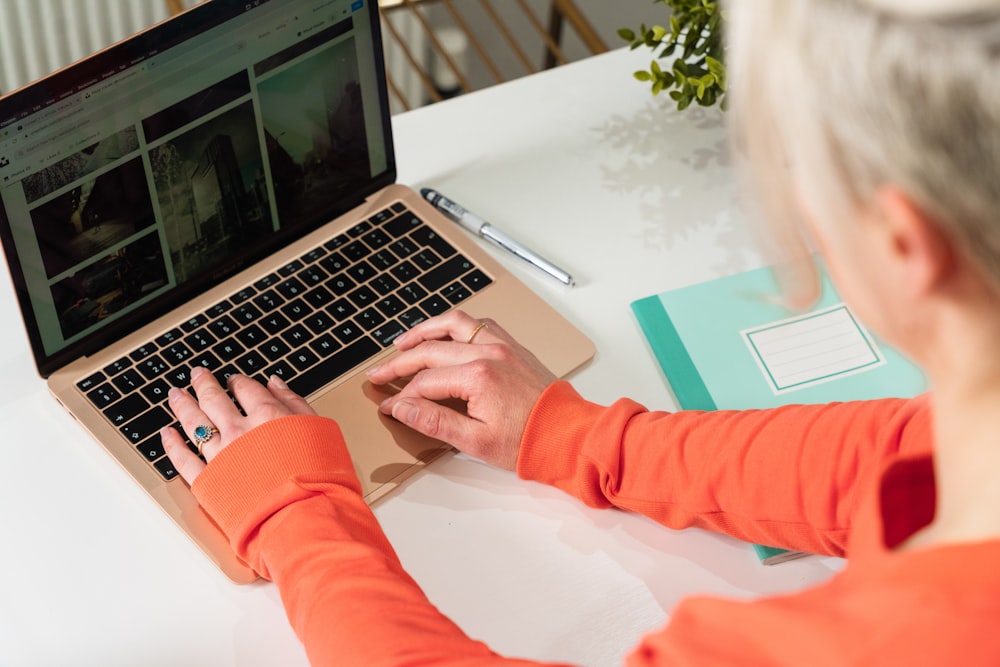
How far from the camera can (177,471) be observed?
901 mm

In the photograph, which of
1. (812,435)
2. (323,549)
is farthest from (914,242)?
(323,549)

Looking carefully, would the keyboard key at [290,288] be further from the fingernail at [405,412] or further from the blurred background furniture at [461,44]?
the blurred background furniture at [461,44]

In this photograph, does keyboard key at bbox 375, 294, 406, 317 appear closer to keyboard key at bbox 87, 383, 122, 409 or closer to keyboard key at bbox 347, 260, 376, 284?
keyboard key at bbox 347, 260, 376, 284

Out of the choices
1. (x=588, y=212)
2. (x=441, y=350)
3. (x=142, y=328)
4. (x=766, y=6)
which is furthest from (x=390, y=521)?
(x=766, y=6)

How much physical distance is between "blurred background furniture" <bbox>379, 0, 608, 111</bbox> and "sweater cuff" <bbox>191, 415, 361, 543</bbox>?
1364 millimetres

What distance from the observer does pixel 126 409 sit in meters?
0.93

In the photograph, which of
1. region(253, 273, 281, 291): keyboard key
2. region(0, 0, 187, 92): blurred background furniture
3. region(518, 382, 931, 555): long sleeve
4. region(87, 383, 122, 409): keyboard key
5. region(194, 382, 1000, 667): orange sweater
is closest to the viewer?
region(194, 382, 1000, 667): orange sweater

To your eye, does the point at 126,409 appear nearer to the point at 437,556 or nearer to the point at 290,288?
the point at 290,288

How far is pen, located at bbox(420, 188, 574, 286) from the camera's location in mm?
1103

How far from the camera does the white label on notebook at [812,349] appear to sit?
1007 millimetres

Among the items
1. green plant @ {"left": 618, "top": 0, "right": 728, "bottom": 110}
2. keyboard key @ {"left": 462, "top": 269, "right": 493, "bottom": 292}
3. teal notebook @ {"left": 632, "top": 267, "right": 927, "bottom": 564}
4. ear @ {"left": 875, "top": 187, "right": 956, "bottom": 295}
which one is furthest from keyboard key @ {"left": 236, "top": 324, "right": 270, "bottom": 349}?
ear @ {"left": 875, "top": 187, "right": 956, "bottom": 295}

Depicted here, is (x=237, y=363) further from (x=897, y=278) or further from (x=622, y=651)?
(x=897, y=278)

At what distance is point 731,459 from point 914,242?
1.36ft

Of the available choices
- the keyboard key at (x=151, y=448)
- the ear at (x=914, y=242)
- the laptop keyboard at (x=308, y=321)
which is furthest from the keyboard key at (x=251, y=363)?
the ear at (x=914, y=242)
